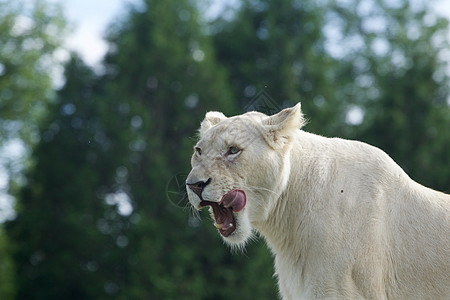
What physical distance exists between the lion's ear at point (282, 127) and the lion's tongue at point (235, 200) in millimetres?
503

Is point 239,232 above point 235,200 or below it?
below

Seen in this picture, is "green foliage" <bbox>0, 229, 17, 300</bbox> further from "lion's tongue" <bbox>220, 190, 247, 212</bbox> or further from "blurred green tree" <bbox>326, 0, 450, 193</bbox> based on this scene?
"lion's tongue" <bbox>220, 190, 247, 212</bbox>

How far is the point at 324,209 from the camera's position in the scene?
5.98m

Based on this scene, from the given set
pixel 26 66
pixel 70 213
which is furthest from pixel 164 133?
pixel 26 66

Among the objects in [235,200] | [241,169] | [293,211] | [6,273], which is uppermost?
[241,169]

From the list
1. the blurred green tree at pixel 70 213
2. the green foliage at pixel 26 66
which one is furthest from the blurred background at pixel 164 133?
the green foliage at pixel 26 66

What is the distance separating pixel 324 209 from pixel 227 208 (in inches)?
32.4

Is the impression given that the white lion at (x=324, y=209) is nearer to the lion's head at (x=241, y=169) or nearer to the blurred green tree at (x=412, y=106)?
the lion's head at (x=241, y=169)

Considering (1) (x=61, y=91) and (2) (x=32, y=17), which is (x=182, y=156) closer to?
(1) (x=61, y=91)

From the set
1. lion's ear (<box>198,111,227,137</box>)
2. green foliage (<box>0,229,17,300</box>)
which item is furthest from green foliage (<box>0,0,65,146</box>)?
lion's ear (<box>198,111,227,137</box>)

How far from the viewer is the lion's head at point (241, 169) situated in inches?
233

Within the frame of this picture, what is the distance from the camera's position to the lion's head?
19.5ft

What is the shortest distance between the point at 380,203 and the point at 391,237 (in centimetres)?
30

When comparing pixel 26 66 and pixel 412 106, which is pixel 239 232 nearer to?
pixel 412 106
